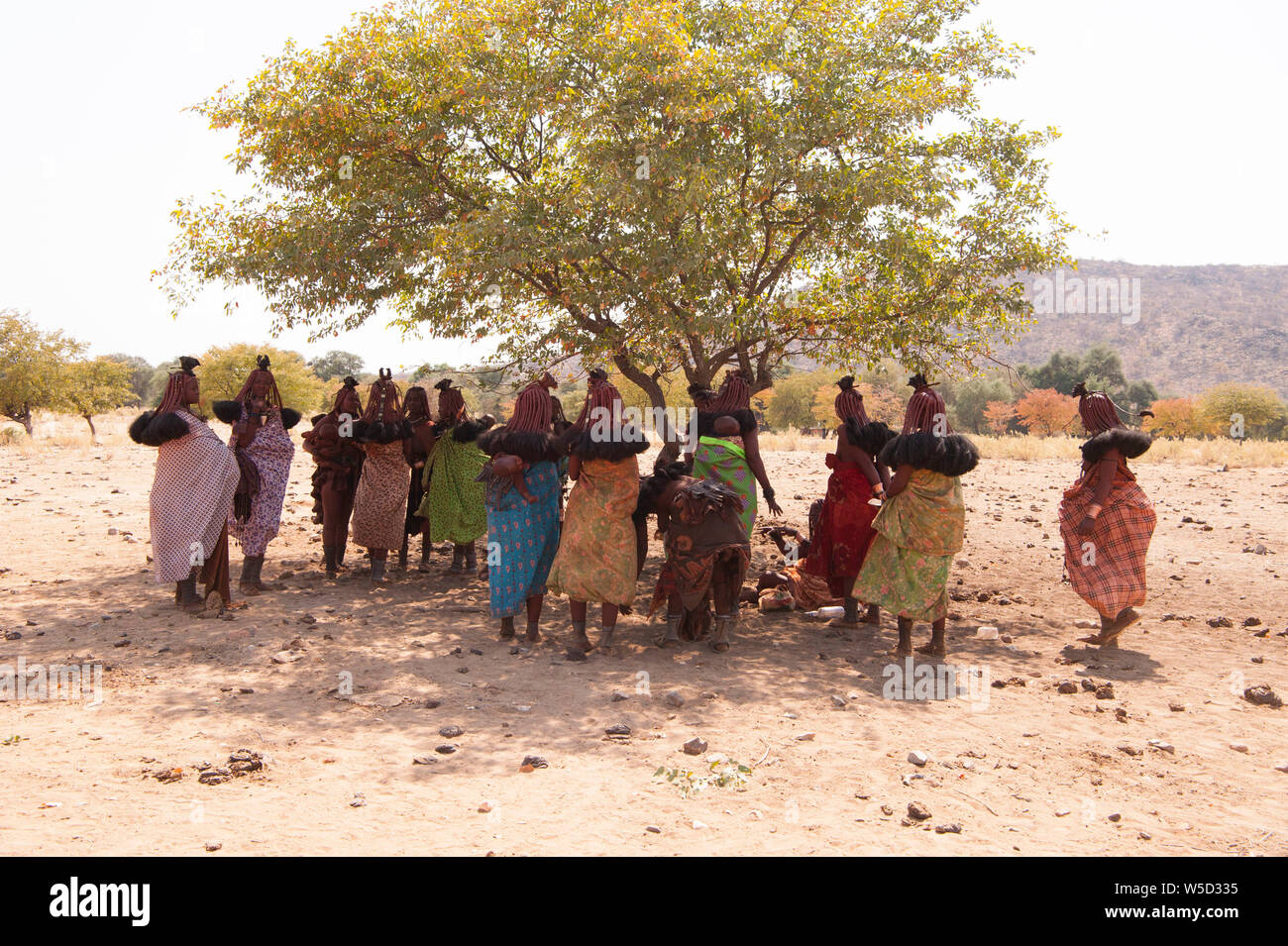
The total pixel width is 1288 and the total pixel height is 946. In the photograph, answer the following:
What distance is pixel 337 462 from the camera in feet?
32.1

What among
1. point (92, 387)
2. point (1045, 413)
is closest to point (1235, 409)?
point (1045, 413)

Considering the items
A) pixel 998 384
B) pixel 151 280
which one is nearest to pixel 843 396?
pixel 151 280

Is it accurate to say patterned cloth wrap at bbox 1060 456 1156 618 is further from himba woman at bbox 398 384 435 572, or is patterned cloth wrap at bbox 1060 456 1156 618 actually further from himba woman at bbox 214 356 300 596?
himba woman at bbox 214 356 300 596

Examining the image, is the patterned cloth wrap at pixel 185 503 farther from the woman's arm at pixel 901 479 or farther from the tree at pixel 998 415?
the tree at pixel 998 415

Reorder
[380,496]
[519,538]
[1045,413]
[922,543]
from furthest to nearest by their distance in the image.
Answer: [1045,413] < [380,496] < [519,538] < [922,543]

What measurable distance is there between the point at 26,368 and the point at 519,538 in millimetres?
31933

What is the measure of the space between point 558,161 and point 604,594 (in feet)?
18.5

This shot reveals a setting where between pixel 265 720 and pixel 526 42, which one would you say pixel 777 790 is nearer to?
pixel 265 720

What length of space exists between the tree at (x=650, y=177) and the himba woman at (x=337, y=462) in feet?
4.23

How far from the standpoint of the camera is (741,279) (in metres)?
10.3

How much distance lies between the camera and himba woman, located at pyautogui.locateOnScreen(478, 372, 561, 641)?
739 centimetres

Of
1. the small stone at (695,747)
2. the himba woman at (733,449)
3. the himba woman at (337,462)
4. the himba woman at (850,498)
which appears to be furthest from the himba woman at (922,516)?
the himba woman at (337,462)
